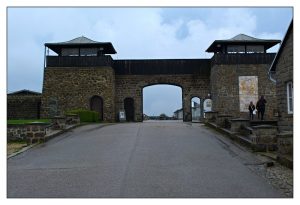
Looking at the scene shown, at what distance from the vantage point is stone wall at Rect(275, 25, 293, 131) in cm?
1511

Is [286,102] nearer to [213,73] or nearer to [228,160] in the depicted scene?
[228,160]

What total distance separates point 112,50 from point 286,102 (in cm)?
1976

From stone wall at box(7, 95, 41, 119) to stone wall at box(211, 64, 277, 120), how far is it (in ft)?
46.8

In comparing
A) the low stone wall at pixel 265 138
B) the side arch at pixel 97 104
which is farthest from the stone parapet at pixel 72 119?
the low stone wall at pixel 265 138

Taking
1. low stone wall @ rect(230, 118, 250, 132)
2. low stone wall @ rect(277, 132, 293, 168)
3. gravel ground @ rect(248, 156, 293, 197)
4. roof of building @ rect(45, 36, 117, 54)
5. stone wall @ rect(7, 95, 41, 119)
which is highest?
roof of building @ rect(45, 36, 117, 54)

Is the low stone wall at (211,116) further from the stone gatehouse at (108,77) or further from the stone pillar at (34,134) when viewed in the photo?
the stone pillar at (34,134)

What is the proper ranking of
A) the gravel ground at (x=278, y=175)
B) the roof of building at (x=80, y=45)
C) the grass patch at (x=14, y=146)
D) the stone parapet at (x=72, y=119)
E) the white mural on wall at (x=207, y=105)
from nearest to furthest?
the gravel ground at (x=278, y=175)
the grass patch at (x=14, y=146)
the stone parapet at (x=72, y=119)
the roof of building at (x=80, y=45)
the white mural on wall at (x=207, y=105)

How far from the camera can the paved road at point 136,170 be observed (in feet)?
23.1

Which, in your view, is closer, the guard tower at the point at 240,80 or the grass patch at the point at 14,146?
the grass patch at the point at 14,146

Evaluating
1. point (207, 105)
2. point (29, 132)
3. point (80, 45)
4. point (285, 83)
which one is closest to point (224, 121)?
point (285, 83)

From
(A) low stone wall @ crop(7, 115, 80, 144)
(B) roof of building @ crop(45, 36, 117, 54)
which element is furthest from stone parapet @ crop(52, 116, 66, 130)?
(B) roof of building @ crop(45, 36, 117, 54)

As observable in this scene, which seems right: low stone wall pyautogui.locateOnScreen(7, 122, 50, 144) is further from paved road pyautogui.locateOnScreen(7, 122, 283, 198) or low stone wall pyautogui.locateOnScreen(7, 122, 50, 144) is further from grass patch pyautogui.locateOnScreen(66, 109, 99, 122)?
grass patch pyautogui.locateOnScreen(66, 109, 99, 122)

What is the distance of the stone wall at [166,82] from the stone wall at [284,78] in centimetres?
1655

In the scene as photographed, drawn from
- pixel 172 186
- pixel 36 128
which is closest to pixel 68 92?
pixel 36 128
